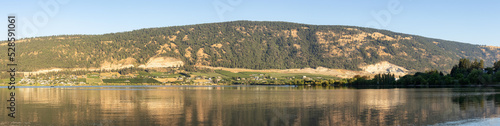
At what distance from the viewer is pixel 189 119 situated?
48125mm

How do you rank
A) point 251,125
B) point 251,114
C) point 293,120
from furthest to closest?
point 251,114 → point 293,120 → point 251,125

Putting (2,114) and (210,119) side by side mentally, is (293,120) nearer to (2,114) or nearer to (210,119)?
(210,119)

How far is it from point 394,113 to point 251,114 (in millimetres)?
19330

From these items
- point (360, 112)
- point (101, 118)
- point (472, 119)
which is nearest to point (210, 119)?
point (101, 118)

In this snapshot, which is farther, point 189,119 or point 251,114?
point 251,114

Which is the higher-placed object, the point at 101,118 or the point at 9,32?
the point at 9,32

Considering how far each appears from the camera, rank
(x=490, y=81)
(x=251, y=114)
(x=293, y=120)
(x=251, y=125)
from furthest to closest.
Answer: (x=490, y=81) < (x=251, y=114) < (x=293, y=120) < (x=251, y=125)

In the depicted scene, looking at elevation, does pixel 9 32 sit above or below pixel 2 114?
above

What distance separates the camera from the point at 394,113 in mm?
56125

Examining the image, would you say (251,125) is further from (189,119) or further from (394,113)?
(394,113)

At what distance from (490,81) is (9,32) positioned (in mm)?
179229

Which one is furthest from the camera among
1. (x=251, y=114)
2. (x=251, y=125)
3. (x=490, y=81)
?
(x=490, y=81)

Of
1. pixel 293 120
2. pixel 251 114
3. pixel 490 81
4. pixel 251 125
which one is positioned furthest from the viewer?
pixel 490 81

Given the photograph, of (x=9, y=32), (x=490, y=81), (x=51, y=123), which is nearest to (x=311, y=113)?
(x=51, y=123)
